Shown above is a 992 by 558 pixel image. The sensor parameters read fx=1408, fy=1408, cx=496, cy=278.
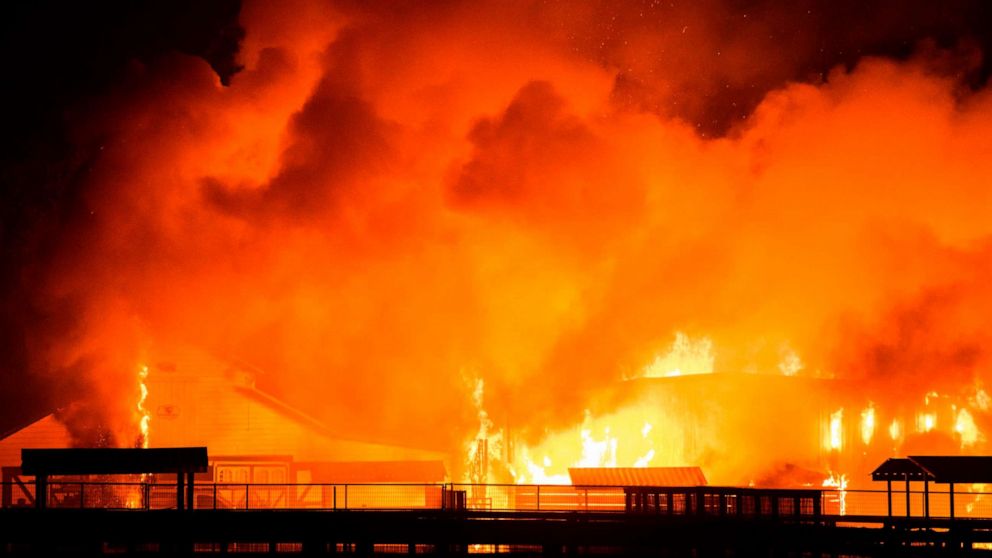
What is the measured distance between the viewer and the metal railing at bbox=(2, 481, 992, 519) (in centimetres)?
4903

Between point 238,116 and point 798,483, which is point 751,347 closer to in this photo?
point 798,483

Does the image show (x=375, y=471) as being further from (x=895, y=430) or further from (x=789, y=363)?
(x=895, y=430)

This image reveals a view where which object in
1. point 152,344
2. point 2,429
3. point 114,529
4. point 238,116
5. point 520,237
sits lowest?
point 114,529

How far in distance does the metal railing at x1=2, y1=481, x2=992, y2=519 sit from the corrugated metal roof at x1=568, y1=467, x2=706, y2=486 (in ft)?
7.16

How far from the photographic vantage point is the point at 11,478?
53125 millimetres

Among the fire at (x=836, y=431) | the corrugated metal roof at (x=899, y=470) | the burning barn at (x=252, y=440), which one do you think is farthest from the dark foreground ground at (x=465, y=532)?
the burning barn at (x=252, y=440)

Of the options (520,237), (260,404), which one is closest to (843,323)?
(520,237)

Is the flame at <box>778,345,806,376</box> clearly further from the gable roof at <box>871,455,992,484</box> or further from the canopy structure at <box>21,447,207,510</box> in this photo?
the canopy structure at <box>21,447,207,510</box>

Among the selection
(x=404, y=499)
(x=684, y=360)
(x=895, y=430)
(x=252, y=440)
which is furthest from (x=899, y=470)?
(x=252, y=440)

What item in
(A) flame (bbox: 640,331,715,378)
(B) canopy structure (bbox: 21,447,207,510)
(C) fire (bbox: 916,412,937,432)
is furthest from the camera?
(A) flame (bbox: 640,331,715,378)

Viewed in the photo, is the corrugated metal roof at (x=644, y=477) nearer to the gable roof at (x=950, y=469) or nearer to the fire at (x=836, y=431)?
the gable roof at (x=950, y=469)

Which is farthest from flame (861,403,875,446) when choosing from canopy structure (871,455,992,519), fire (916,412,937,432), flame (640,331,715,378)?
canopy structure (871,455,992,519)

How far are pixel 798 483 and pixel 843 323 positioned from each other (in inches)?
432

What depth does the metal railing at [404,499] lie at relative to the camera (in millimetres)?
49031
